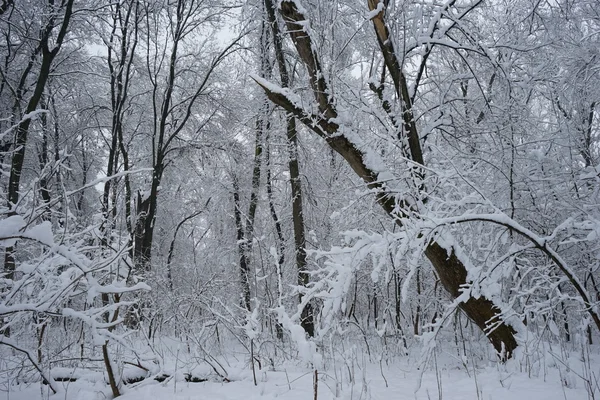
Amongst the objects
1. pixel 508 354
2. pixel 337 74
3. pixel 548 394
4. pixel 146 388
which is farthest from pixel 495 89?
pixel 146 388

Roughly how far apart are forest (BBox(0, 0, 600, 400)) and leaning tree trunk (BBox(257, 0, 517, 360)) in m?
0.02

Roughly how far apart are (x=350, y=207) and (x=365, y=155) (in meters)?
0.65

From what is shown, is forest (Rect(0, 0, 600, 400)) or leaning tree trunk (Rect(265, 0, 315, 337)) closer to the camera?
forest (Rect(0, 0, 600, 400))

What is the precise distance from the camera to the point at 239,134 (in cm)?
1222

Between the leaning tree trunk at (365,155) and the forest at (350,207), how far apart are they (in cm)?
2

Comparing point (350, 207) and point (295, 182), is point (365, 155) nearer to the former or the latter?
point (350, 207)

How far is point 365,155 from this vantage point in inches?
174

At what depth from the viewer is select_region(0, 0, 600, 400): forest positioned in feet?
9.60

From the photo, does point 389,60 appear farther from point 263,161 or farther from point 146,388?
point 263,161

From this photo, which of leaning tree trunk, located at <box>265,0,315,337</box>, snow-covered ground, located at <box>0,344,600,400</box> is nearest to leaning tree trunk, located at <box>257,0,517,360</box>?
snow-covered ground, located at <box>0,344,600,400</box>

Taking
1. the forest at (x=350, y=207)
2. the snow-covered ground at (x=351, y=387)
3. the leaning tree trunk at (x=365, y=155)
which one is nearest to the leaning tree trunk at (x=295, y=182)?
the forest at (x=350, y=207)

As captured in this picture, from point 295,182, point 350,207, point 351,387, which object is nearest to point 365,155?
point 350,207

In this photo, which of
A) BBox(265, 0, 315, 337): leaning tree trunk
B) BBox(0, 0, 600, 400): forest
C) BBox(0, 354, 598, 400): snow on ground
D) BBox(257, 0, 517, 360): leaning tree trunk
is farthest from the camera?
BBox(265, 0, 315, 337): leaning tree trunk

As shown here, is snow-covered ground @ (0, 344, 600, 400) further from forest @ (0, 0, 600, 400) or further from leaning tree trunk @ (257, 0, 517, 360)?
leaning tree trunk @ (257, 0, 517, 360)
